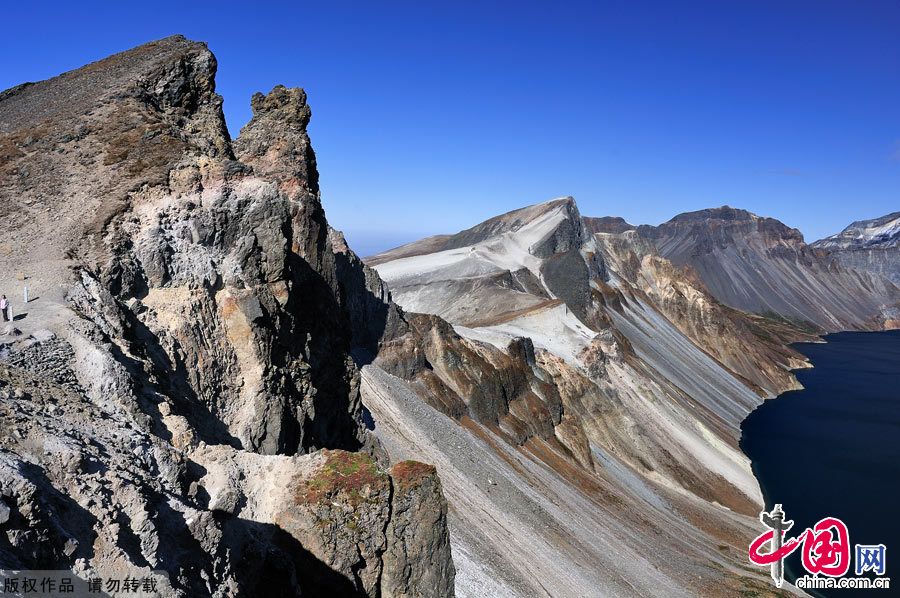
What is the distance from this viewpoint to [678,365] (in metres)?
107

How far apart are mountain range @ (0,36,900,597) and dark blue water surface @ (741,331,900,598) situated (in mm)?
→ 10089

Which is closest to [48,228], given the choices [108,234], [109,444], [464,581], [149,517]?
[108,234]

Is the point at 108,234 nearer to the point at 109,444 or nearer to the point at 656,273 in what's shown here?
the point at 109,444

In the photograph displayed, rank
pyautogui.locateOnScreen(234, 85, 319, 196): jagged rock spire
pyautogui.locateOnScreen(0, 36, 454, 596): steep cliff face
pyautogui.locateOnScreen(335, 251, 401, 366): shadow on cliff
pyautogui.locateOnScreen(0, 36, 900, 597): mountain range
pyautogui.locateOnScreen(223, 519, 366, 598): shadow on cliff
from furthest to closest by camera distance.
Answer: pyautogui.locateOnScreen(335, 251, 401, 366): shadow on cliff < pyautogui.locateOnScreen(234, 85, 319, 196): jagged rock spire < pyautogui.locateOnScreen(223, 519, 366, 598): shadow on cliff < pyautogui.locateOnScreen(0, 36, 900, 597): mountain range < pyautogui.locateOnScreen(0, 36, 454, 596): steep cliff face

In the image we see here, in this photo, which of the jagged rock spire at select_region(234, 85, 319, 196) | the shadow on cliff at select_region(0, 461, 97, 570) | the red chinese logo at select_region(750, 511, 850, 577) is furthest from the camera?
the red chinese logo at select_region(750, 511, 850, 577)

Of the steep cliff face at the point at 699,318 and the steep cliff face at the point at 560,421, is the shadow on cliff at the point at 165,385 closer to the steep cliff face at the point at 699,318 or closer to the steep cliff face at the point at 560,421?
the steep cliff face at the point at 560,421

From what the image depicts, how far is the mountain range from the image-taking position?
13859mm

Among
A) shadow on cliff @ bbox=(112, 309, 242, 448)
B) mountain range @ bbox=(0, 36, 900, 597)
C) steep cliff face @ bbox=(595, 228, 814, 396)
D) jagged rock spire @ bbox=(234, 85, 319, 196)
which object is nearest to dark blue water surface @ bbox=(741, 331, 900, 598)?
steep cliff face @ bbox=(595, 228, 814, 396)

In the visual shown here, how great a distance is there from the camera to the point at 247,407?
22.9 m

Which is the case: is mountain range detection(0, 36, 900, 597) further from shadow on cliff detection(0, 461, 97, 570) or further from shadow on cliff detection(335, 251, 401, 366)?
shadow on cliff detection(335, 251, 401, 366)

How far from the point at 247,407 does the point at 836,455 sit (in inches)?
3469

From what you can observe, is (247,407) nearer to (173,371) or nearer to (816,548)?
(173,371)

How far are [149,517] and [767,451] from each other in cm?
9215

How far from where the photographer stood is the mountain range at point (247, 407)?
13859 mm
